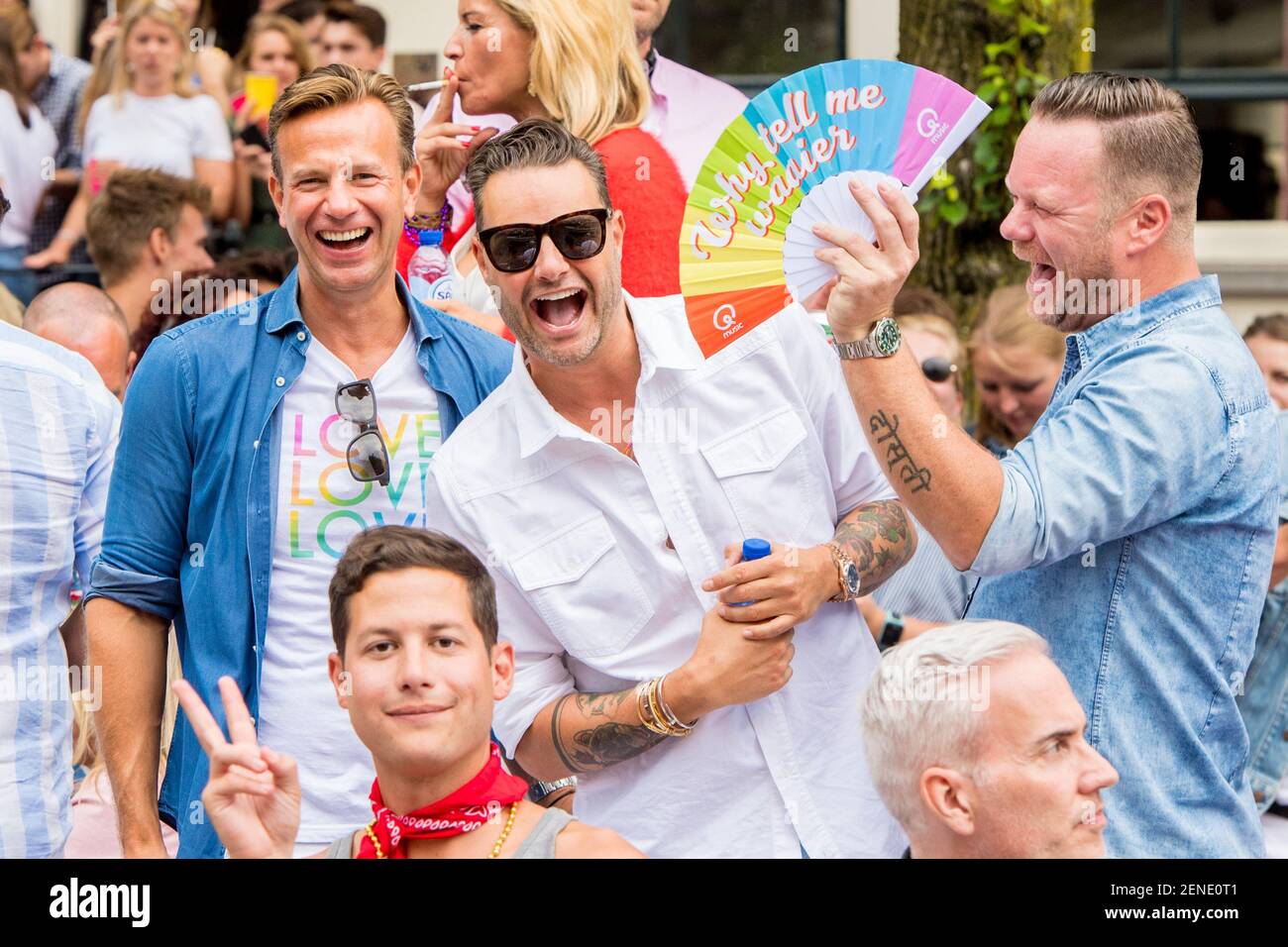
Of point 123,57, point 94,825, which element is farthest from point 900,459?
point 123,57

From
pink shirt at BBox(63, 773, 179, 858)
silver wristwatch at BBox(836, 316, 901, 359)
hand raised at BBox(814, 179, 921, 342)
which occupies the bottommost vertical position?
pink shirt at BBox(63, 773, 179, 858)

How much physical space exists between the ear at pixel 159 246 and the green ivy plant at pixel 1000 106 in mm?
2507

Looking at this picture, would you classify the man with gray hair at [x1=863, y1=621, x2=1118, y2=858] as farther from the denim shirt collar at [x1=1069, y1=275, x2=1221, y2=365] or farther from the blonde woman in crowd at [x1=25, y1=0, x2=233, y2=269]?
the blonde woman in crowd at [x1=25, y1=0, x2=233, y2=269]

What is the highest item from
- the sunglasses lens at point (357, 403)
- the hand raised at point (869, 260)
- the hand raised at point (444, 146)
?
the hand raised at point (444, 146)

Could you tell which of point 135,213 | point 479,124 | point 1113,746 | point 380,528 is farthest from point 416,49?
point 1113,746

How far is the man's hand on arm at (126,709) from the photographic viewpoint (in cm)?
310

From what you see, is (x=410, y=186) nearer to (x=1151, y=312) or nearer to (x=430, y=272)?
(x=430, y=272)

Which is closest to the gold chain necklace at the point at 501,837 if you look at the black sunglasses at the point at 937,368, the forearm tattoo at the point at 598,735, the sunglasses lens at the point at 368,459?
the forearm tattoo at the point at 598,735

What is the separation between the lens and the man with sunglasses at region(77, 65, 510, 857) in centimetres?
312

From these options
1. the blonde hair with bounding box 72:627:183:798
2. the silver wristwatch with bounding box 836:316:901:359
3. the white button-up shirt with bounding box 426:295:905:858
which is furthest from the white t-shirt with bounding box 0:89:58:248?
the silver wristwatch with bounding box 836:316:901:359

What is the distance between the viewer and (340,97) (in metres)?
3.26

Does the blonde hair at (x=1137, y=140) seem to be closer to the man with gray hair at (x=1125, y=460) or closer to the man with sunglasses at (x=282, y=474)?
the man with gray hair at (x=1125, y=460)

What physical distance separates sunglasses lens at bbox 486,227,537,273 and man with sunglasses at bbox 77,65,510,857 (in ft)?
1.14
